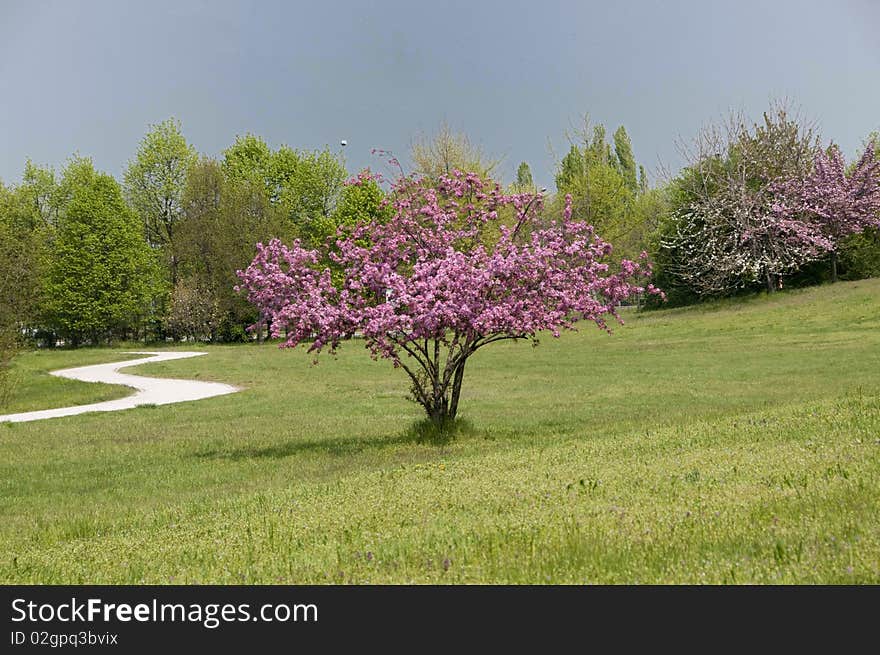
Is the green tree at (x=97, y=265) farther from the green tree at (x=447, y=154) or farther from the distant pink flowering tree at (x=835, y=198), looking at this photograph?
the distant pink flowering tree at (x=835, y=198)

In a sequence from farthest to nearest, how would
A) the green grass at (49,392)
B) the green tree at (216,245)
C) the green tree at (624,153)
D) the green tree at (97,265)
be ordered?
the green tree at (624,153), the green tree at (216,245), the green tree at (97,265), the green grass at (49,392)

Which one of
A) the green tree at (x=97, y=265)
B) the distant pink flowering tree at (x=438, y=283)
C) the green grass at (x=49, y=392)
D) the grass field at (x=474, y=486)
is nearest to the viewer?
the grass field at (x=474, y=486)

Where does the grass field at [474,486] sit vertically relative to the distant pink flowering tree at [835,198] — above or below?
below

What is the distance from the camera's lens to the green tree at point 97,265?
57.6 meters

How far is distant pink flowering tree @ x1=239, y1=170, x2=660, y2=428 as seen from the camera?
1401 cm

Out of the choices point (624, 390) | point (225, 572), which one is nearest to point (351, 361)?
Result: point (624, 390)

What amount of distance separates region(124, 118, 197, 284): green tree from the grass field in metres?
40.8

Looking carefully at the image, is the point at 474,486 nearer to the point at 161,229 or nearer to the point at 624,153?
the point at 161,229

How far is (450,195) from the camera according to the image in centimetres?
1576

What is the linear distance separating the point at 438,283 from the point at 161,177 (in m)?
55.5

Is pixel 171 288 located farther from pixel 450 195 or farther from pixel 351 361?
pixel 450 195

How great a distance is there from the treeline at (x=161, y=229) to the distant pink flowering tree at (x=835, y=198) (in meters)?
25.8

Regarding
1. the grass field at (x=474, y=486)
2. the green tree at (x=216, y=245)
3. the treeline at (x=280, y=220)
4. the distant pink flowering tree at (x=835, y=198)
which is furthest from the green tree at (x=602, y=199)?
the grass field at (x=474, y=486)
